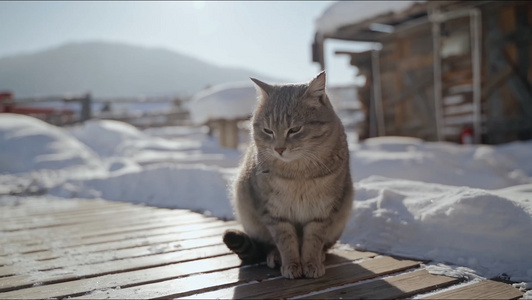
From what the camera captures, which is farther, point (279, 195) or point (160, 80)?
point (160, 80)

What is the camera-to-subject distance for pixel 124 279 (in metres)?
2.05

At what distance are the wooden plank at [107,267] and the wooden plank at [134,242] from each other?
0.34 m

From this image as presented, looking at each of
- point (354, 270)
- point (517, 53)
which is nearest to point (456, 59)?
point (517, 53)

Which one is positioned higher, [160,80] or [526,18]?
[160,80]

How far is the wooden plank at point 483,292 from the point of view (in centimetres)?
171

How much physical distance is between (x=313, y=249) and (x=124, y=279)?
982 mm

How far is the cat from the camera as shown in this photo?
2.17m

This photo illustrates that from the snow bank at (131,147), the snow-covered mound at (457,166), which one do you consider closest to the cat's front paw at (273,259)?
the snow-covered mound at (457,166)

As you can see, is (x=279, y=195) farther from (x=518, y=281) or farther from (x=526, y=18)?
(x=526, y=18)

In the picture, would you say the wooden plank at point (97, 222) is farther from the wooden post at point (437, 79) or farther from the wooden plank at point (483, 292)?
the wooden post at point (437, 79)

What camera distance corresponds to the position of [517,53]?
660cm

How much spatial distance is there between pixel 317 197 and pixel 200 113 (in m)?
6.43

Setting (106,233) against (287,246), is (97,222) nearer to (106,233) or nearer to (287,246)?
(106,233)

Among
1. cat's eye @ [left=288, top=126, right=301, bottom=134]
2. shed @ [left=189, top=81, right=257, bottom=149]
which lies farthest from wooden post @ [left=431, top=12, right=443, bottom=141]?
cat's eye @ [left=288, top=126, right=301, bottom=134]
